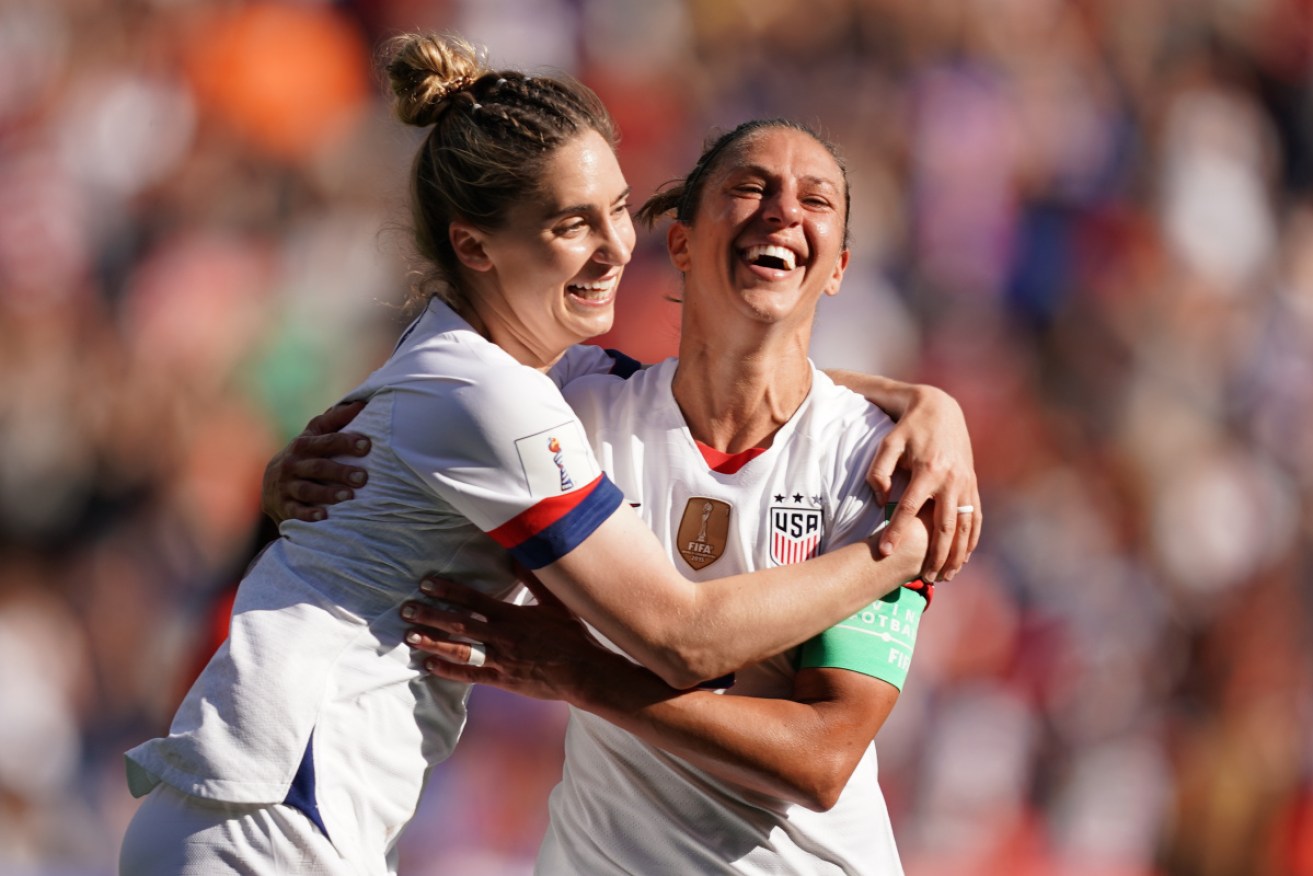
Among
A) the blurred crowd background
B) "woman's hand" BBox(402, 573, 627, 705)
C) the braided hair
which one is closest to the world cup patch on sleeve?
"woman's hand" BBox(402, 573, 627, 705)

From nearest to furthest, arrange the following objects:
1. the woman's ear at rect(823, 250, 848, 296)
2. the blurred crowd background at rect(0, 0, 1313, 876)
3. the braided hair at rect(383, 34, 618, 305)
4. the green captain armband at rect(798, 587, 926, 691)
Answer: the braided hair at rect(383, 34, 618, 305) → the green captain armband at rect(798, 587, 926, 691) → the woman's ear at rect(823, 250, 848, 296) → the blurred crowd background at rect(0, 0, 1313, 876)

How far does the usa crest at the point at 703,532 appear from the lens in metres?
1.99

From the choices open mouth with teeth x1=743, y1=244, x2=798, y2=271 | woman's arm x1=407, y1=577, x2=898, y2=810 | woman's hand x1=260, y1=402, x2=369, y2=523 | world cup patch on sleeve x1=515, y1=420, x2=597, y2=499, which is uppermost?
open mouth with teeth x1=743, y1=244, x2=798, y2=271

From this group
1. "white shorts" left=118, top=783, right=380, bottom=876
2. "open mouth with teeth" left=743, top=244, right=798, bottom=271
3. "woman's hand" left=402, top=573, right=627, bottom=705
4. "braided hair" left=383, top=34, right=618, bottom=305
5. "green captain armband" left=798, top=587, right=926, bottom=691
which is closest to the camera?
"white shorts" left=118, top=783, right=380, bottom=876

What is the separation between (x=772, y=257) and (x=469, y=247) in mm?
515

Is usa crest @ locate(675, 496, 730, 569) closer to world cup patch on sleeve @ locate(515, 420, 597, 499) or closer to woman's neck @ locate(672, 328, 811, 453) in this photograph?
woman's neck @ locate(672, 328, 811, 453)

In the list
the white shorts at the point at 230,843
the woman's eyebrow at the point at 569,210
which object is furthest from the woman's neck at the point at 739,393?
the white shorts at the point at 230,843

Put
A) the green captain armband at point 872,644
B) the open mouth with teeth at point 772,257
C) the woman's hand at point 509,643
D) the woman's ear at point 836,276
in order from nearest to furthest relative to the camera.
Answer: the woman's hand at point 509,643 → the green captain armband at point 872,644 → the open mouth with teeth at point 772,257 → the woman's ear at point 836,276

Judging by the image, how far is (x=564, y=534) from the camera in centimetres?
162

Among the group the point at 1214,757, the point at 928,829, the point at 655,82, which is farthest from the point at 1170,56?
the point at 928,829

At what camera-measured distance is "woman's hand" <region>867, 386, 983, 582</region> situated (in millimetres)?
1933

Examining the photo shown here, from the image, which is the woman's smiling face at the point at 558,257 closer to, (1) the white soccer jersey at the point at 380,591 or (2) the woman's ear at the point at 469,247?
(2) the woman's ear at the point at 469,247

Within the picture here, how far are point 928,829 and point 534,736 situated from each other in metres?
1.23

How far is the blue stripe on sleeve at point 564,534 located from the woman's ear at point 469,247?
1.33 ft
